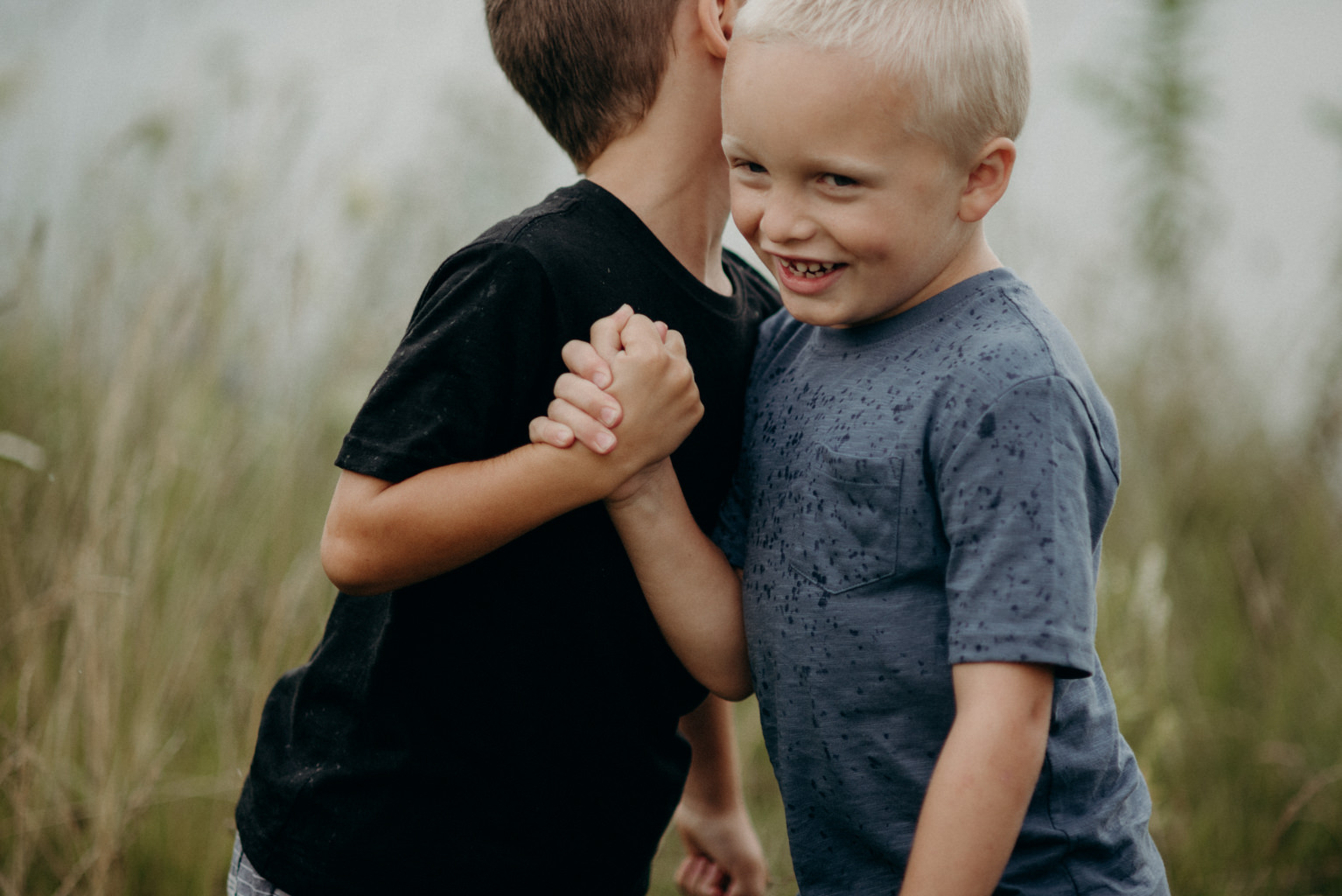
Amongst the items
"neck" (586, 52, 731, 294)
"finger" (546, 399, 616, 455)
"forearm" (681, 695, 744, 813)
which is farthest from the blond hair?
"forearm" (681, 695, 744, 813)

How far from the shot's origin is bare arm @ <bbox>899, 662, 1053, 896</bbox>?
3.57 feet

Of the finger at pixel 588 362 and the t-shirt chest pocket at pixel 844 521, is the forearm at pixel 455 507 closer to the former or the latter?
the finger at pixel 588 362

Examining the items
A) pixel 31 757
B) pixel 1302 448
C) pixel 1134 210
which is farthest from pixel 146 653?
pixel 1134 210

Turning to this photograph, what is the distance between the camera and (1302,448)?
144 inches

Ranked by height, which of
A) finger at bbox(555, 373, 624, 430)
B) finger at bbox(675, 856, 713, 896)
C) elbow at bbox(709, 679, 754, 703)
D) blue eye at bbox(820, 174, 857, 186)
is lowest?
finger at bbox(675, 856, 713, 896)

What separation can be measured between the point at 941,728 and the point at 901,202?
593 millimetres

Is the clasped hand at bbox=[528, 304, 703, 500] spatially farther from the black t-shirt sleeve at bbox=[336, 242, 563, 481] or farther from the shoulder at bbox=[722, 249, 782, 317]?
the shoulder at bbox=[722, 249, 782, 317]

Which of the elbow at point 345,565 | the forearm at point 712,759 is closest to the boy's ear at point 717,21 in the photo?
the elbow at point 345,565

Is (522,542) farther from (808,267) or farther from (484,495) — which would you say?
(808,267)

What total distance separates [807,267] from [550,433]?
36 centimetres

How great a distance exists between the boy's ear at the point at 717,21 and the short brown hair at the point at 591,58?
0.05 metres

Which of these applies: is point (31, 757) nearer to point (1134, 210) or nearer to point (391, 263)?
point (391, 263)

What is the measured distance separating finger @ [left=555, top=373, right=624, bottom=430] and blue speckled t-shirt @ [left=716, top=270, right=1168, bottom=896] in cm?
24

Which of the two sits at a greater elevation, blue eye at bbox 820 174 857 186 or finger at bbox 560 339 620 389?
blue eye at bbox 820 174 857 186
